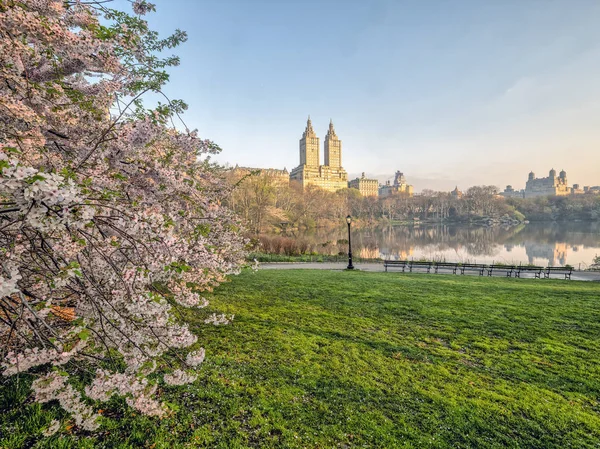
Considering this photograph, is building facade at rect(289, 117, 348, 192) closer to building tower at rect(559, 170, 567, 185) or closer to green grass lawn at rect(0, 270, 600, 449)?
green grass lawn at rect(0, 270, 600, 449)

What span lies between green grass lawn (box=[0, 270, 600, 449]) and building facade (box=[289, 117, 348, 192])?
131 meters

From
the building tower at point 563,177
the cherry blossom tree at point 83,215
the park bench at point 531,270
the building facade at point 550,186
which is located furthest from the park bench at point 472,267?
the building tower at point 563,177

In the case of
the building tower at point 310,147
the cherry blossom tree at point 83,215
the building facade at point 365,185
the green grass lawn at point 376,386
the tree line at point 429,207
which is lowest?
the green grass lawn at point 376,386

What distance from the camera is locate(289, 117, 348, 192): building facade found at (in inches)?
5591

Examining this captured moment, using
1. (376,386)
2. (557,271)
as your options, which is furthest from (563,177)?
(376,386)

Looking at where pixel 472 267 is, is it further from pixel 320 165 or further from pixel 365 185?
pixel 365 185

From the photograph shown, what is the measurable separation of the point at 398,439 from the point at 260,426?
1.65 metres

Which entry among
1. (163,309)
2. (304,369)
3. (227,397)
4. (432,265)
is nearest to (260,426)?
(227,397)

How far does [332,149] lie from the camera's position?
16300 cm

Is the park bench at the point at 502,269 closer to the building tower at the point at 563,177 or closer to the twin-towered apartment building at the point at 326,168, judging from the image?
the twin-towered apartment building at the point at 326,168

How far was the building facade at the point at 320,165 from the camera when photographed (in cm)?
14200

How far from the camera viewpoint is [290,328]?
260 inches

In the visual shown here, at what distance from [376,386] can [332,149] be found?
165601mm

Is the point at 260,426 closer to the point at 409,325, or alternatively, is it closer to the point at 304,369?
the point at 304,369
